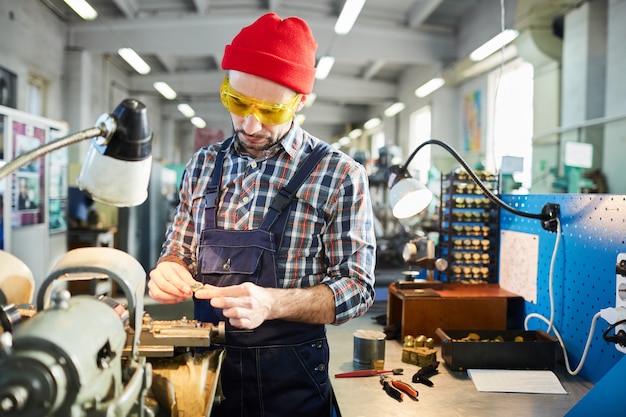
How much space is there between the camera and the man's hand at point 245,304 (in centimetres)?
111

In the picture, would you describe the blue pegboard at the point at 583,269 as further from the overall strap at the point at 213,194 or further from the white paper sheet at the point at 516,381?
the overall strap at the point at 213,194

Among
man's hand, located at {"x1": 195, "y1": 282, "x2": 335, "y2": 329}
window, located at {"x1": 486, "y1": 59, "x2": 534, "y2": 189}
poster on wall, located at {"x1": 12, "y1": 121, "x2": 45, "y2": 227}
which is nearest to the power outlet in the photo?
man's hand, located at {"x1": 195, "y1": 282, "x2": 335, "y2": 329}

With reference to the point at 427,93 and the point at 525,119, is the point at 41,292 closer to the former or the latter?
the point at 525,119

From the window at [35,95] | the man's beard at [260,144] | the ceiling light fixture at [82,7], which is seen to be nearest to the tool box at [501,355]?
the man's beard at [260,144]

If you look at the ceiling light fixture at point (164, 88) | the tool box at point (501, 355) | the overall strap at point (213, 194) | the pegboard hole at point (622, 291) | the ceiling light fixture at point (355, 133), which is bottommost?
the tool box at point (501, 355)

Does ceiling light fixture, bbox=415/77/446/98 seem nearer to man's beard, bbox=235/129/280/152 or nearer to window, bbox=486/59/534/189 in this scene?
window, bbox=486/59/534/189

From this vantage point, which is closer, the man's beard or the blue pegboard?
the man's beard

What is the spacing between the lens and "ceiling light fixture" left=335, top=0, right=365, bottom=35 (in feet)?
18.5

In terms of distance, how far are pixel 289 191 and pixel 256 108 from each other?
24 cm

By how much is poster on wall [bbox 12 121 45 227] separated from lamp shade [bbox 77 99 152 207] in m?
3.96

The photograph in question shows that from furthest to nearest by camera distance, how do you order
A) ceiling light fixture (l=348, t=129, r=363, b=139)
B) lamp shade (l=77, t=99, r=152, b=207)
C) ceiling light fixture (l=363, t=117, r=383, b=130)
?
ceiling light fixture (l=348, t=129, r=363, b=139) < ceiling light fixture (l=363, t=117, r=383, b=130) < lamp shade (l=77, t=99, r=152, b=207)

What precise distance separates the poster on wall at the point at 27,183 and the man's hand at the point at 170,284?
356 cm

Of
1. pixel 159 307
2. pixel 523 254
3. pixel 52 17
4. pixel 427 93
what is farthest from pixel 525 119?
pixel 52 17

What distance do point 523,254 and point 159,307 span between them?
1702mm
